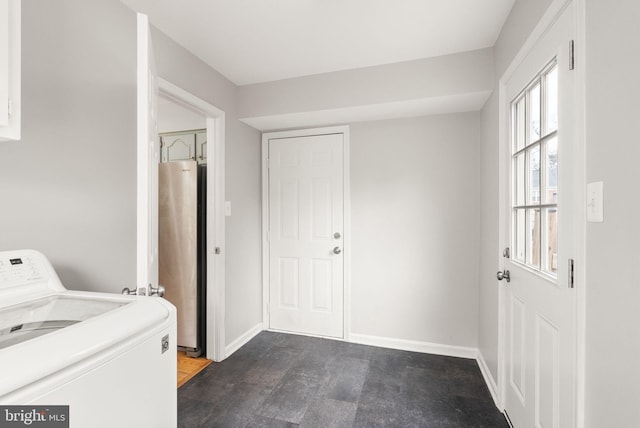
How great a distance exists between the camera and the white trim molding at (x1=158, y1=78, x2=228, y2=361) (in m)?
2.44

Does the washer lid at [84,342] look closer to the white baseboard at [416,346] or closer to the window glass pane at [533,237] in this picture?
the window glass pane at [533,237]

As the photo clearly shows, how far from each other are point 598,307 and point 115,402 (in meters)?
1.37

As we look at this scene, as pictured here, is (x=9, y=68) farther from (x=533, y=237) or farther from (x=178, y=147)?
(x=178, y=147)

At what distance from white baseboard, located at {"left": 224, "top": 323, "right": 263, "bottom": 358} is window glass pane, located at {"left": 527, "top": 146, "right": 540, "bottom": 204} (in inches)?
97.8

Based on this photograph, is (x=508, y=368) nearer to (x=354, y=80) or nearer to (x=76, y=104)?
(x=354, y=80)

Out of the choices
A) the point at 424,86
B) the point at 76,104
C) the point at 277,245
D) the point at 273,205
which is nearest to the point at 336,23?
the point at 424,86

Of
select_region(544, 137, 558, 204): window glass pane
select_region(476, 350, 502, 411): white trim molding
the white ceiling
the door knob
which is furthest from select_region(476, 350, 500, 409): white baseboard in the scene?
the white ceiling

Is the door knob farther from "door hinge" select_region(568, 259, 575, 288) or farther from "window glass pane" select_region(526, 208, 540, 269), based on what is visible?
"door hinge" select_region(568, 259, 575, 288)

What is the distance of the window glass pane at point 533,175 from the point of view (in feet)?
4.59

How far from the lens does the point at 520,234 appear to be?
5.33 feet

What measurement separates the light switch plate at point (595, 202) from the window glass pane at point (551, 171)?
30cm

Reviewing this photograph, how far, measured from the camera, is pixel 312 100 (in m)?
2.48

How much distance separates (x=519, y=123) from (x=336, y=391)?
2.07 metres

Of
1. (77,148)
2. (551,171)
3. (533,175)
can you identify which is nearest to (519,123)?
(533,175)
